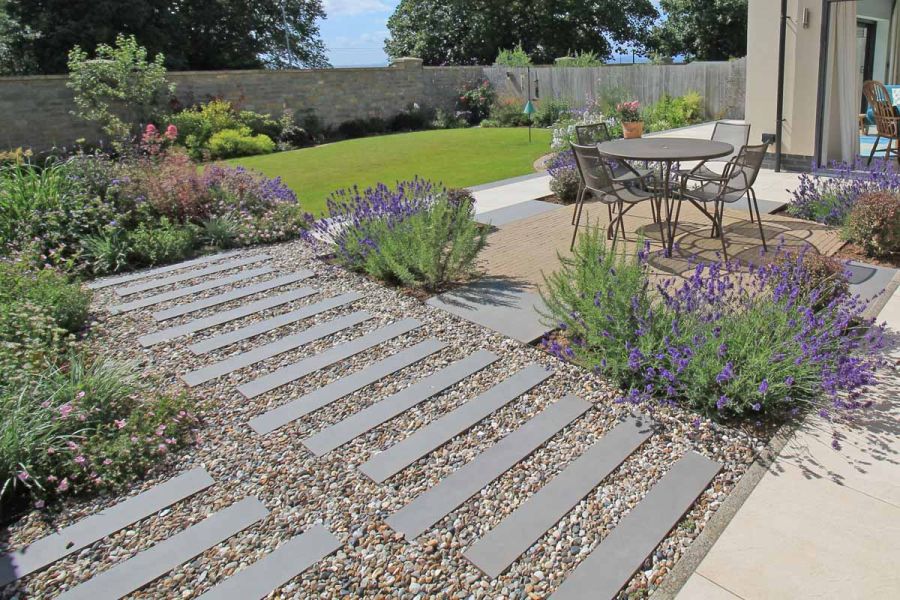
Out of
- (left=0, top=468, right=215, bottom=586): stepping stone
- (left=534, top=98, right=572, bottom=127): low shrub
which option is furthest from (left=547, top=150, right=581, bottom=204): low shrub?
(left=534, top=98, right=572, bottom=127): low shrub

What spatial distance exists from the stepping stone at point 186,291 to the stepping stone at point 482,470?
293cm

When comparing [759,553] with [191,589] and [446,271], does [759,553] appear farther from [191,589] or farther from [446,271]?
[446,271]

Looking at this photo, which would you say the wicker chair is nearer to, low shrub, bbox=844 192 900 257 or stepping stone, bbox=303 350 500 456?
low shrub, bbox=844 192 900 257

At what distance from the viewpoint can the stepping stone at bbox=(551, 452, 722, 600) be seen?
75.5 inches

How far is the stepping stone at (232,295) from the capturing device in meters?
4.19

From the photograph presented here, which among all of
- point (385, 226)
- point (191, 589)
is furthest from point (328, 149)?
point (191, 589)

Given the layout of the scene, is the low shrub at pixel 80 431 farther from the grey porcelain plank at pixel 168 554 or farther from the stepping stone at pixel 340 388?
the grey porcelain plank at pixel 168 554

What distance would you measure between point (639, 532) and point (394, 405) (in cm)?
130

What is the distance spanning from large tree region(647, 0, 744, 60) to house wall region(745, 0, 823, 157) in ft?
66.8

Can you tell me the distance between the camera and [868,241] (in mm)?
4578

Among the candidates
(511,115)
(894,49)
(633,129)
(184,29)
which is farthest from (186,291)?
(184,29)

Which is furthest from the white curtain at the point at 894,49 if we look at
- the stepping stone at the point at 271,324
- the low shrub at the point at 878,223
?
the stepping stone at the point at 271,324

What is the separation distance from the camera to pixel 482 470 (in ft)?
8.16

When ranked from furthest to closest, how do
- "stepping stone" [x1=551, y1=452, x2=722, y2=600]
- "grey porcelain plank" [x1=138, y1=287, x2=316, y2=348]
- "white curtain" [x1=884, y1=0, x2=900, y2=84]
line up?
"white curtain" [x1=884, y1=0, x2=900, y2=84], "grey porcelain plank" [x1=138, y1=287, x2=316, y2=348], "stepping stone" [x1=551, y1=452, x2=722, y2=600]
